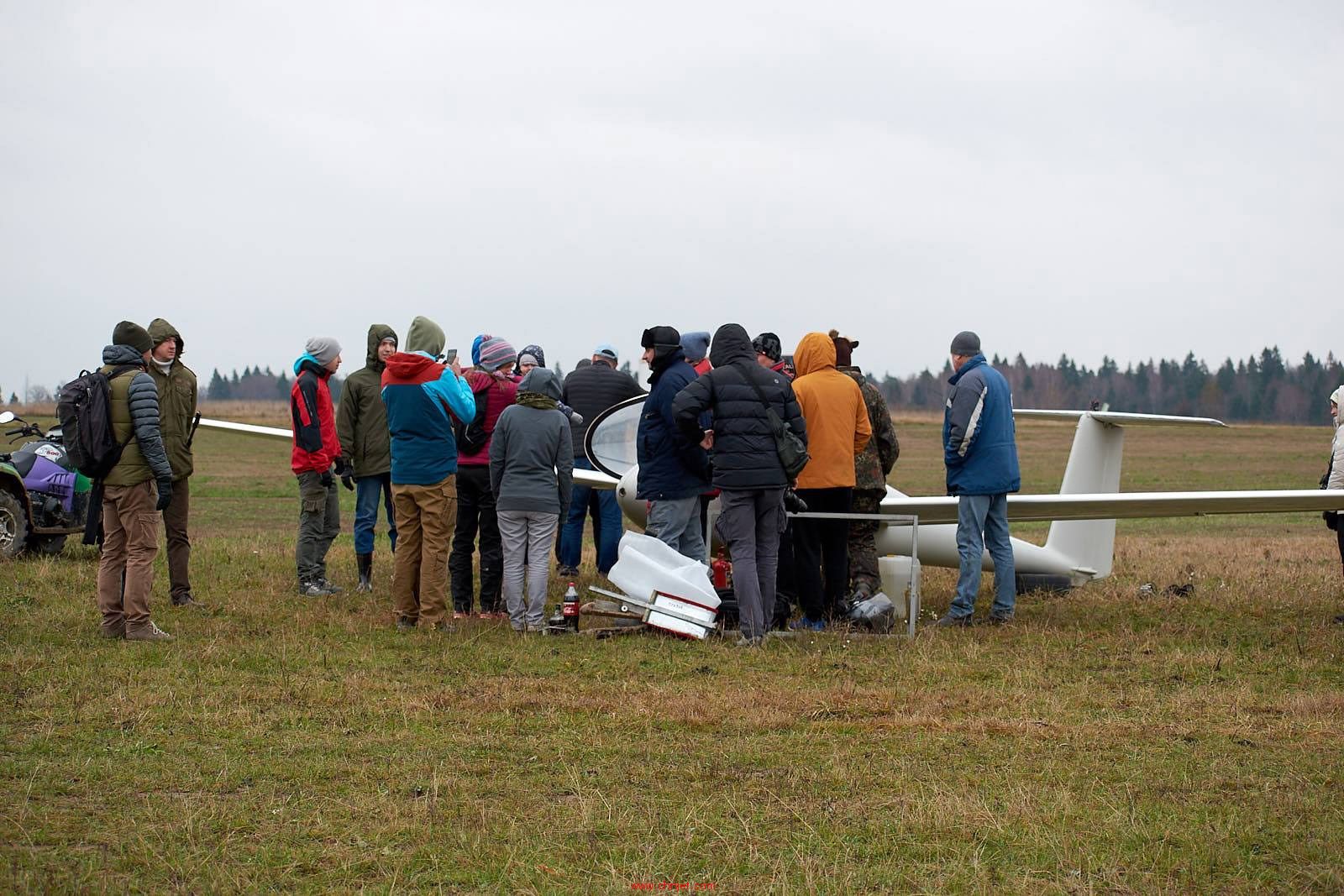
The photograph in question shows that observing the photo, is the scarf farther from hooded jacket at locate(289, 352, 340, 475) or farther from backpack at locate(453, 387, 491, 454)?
hooded jacket at locate(289, 352, 340, 475)

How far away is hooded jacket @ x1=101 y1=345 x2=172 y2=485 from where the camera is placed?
7094mm

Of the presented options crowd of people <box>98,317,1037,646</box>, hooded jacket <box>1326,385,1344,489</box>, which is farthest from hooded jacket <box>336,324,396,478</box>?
hooded jacket <box>1326,385,1344,489</box>

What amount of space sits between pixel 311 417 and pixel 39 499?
10.0 ft

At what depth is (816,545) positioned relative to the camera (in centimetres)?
820

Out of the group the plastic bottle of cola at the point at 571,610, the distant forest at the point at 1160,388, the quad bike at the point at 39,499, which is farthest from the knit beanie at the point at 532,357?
the distant forest at the point at 1160,388

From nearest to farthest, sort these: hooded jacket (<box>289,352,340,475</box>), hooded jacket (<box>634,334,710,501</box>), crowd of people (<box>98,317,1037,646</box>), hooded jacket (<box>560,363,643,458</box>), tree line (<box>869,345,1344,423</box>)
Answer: crowd of people (<box>98,317,1037,646</box>) < hooded jacket (<box>634,334,710,501</box>) < hooded jacket (<box>289,352,340,475</box>) < hooded jacket (<box>560,363,643,458</box>) < tree line (<box>869,345,1344,423</box>)

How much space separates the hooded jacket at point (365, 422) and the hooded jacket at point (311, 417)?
23cm

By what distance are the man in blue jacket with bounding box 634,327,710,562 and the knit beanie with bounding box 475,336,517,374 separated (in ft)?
3.34

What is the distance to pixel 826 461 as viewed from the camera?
8008 millimetres

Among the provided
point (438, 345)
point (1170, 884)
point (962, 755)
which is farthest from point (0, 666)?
point (1170, 884)

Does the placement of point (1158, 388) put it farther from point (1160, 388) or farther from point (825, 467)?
point (825, 467)

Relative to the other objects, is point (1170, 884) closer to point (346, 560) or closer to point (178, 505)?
point (178, 505)

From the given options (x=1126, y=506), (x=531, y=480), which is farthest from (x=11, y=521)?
(x=1126, y=506)

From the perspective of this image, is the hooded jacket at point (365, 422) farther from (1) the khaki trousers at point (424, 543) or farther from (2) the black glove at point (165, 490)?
(2) the black glove at point (165, 490)
